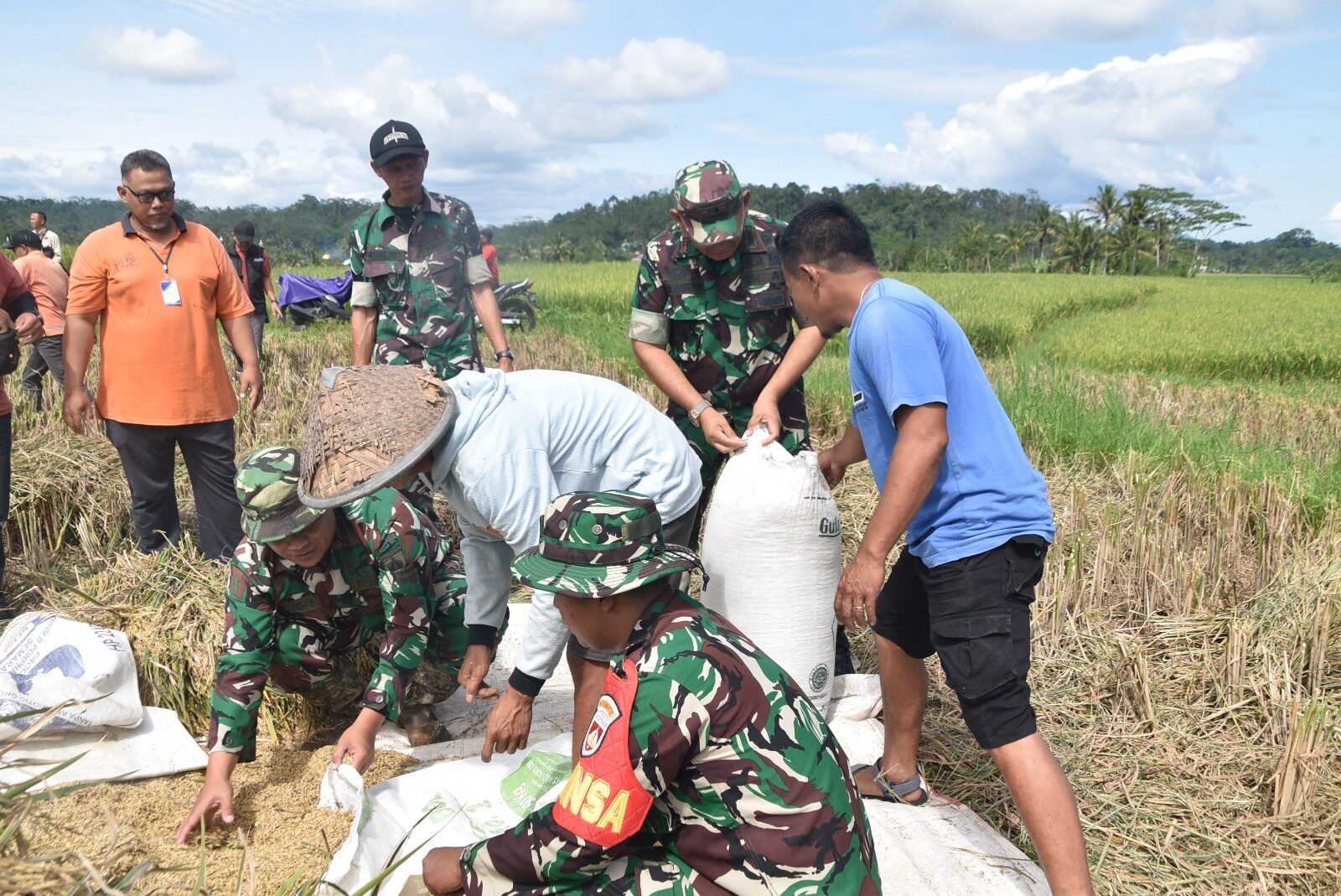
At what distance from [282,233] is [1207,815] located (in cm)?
3045

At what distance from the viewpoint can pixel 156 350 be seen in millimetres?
3625

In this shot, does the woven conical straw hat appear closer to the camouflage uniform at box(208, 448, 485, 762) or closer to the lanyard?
the camouflage uniform at box(208, 448, 485, 762)

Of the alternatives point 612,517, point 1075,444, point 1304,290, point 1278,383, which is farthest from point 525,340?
point 1304,290

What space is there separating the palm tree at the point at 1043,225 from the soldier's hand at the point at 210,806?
189 ft

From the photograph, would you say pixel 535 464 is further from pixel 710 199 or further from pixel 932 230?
pixel 932 230

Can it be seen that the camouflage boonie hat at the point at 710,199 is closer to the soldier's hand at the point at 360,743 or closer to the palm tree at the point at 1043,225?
the soldier's hand at the point at 360,743

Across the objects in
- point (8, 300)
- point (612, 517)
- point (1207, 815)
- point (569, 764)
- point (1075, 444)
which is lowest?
point (1207, 815)

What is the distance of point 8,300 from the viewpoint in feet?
12.4

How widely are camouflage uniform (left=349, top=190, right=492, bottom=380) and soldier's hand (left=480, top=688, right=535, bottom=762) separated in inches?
78.7

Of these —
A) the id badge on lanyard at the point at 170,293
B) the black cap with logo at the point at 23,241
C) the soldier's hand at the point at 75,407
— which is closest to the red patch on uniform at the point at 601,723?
the id badge on lanyard at the point at 170,293

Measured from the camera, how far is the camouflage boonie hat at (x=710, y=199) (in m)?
2.94

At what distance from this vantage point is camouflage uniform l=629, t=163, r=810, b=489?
3215 mm

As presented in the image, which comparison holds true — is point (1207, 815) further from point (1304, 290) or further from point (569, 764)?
point (1304, 290)

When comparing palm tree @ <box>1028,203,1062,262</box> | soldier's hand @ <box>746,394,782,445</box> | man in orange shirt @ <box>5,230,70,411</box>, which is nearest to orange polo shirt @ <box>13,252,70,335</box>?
man in orange shirt @ <box>5,230,70,411</box>
